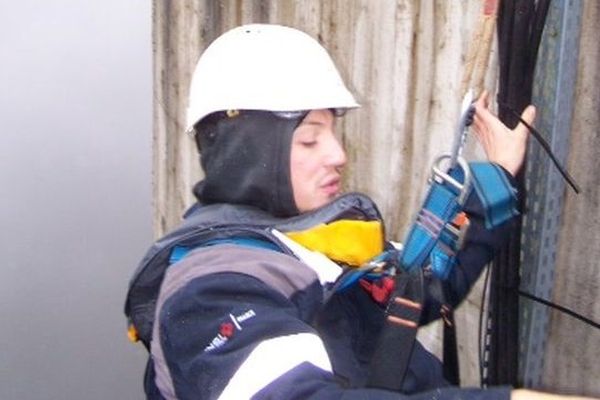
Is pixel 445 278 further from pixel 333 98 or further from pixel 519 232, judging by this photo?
pixel 333 98

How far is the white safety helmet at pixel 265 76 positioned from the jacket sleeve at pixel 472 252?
0.34m

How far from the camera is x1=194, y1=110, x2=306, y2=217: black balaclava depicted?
202 cm

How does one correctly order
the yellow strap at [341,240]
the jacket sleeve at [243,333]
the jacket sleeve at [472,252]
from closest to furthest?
the jacket sleeve at [243,333] < the yellow strap at [341,240] < the jacket sleeve at [472,252]

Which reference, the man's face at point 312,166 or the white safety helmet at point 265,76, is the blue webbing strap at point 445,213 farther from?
the white safety helmet at point 265,76

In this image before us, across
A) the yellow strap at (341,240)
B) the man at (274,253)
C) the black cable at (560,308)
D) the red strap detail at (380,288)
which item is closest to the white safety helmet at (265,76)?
the man at (274,253)

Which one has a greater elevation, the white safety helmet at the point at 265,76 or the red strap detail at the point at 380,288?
the white safety helmet at the point at 265,76

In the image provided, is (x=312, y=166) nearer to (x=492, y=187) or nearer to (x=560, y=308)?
(x=492, y=187)

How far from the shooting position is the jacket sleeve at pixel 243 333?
5.32 feet

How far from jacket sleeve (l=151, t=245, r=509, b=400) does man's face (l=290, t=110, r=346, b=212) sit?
0.24 metres

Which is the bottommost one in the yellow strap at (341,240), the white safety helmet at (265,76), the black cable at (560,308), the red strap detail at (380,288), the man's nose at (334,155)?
the black cable at (560,308)

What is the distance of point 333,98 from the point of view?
2.13 meters

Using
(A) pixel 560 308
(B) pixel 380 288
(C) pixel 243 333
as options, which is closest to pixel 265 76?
(B) pixel 380 288

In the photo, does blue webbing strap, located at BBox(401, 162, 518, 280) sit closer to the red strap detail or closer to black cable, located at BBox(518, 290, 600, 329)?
the red strap detail

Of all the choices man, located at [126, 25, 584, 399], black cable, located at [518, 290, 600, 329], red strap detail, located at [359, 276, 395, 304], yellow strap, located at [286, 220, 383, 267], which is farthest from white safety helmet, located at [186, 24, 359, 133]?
black cable, located at [518, 290, 600, 329]
